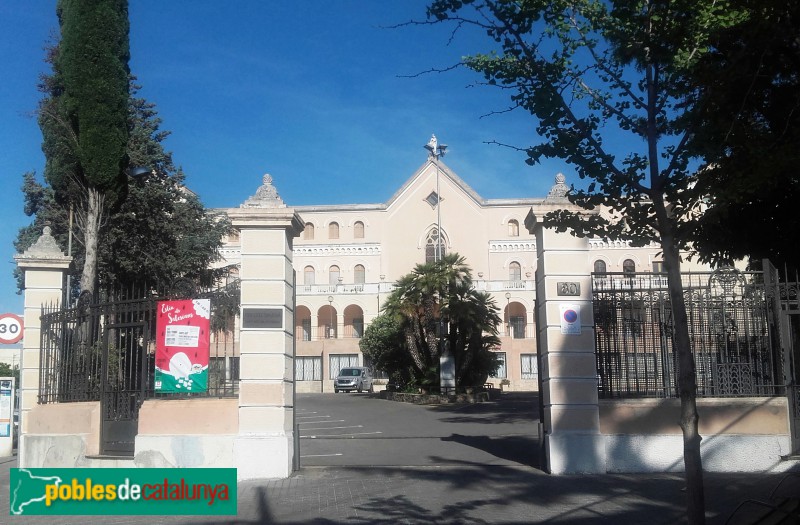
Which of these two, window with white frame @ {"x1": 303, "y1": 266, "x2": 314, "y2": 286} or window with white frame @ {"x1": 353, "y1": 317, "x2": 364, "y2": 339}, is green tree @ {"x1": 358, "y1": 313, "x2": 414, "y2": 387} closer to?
window with white frame @ {"x1": 353, "y1": 317, "x2": 364, "y2": 339}

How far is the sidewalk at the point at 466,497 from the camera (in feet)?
29.5

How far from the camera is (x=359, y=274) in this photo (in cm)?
5834

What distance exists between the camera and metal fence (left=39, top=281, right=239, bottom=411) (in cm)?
1175

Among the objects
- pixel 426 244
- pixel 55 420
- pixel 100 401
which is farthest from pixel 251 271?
pixel 426 244

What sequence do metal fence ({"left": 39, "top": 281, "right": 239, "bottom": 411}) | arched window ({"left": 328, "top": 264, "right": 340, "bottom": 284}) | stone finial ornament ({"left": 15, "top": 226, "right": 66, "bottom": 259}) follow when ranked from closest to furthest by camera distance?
metal fence ({"left": 39, "top": 281, "right": 239, "bottom": 411}) < stone finial ornament ({"left": 15, "top": 226, "right": 66, "bottom": 259}) < arched window ({"left": 328, "top": 264, "right": 340, "bottom": 284})

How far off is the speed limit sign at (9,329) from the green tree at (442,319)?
62.9 feet

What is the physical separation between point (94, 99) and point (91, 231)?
3213mm

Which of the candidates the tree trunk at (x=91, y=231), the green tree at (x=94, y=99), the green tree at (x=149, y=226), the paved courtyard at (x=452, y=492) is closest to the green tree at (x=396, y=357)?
the green tree at (x=149, y=226)

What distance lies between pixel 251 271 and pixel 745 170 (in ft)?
23.5

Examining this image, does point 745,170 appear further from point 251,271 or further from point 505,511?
point 251,271

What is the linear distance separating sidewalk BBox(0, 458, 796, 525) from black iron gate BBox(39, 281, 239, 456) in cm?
171

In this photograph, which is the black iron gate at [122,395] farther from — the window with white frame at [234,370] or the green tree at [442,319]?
the green tree at [442,319]

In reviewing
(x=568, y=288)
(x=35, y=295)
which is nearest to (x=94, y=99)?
(x=35, y=295)

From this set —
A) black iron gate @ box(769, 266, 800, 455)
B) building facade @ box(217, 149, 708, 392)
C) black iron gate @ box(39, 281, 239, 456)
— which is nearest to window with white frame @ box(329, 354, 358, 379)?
building facade @ box(217, 149, 708, 392)
